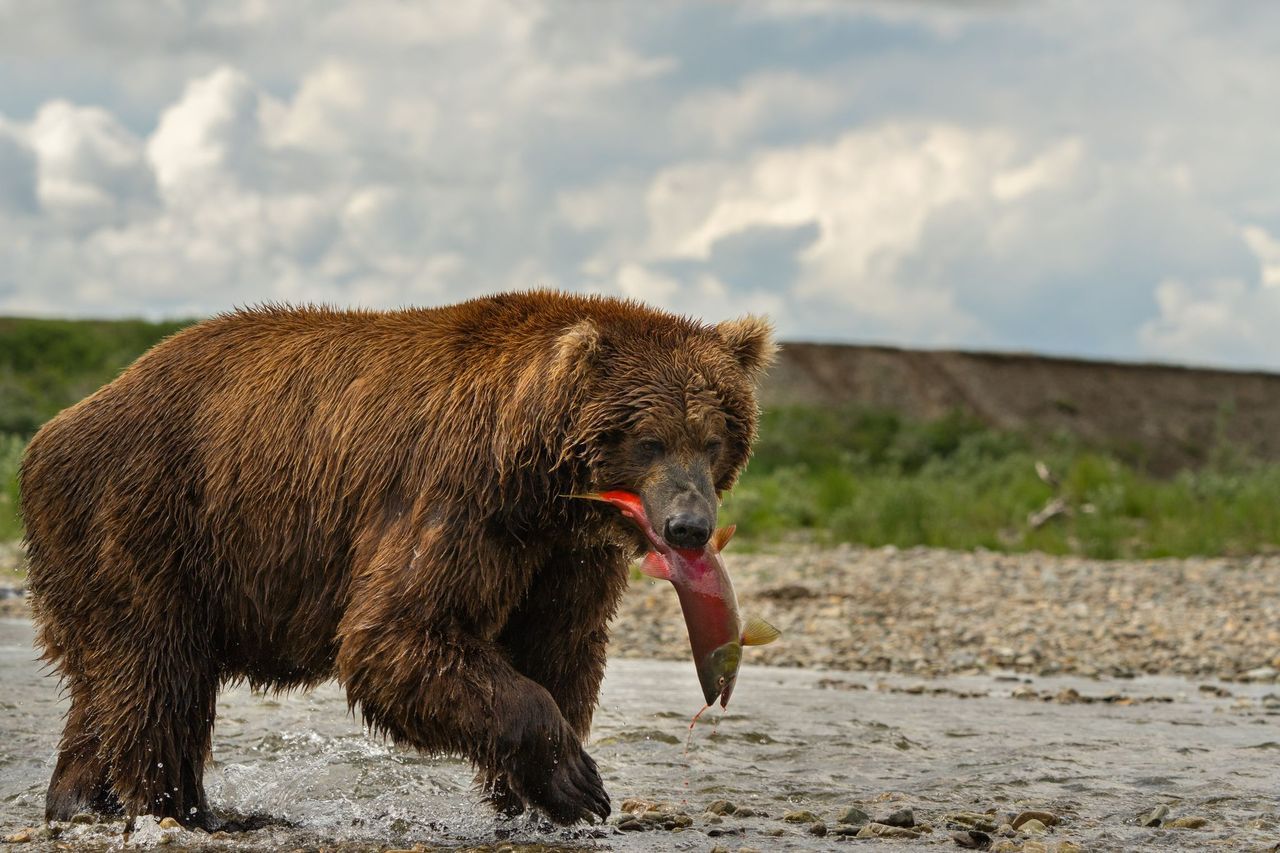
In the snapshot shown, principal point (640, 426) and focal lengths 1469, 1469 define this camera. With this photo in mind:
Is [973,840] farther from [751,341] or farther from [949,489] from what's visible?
[949,489]

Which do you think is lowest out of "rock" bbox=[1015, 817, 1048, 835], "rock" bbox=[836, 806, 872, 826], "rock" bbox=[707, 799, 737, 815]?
"rock" bbox=[707, 799, 737, 815]

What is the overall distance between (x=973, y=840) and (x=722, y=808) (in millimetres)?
1069

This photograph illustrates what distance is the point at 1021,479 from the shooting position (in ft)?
62.5

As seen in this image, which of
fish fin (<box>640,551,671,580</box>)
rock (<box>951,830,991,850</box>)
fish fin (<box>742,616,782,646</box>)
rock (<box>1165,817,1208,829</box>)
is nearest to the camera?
fish fin (<box>640,551,671,580</box>)

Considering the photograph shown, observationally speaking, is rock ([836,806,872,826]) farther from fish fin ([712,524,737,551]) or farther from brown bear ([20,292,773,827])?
fish fin ([712,524,737,551])

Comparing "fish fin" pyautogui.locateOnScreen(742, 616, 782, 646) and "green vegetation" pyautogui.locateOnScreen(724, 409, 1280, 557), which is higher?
"green vegetation" pyautogui.locateOnScreen(724, 409, 1280, 557)

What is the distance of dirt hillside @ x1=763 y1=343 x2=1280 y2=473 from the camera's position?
24766 millimetres

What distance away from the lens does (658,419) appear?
5.21m

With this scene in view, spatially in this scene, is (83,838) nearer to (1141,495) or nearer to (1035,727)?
(1035,727)

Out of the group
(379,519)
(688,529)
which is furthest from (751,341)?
(379,519)

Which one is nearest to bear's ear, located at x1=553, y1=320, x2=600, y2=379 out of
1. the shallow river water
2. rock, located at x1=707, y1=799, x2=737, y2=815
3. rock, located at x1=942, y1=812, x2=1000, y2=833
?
the shallow river water

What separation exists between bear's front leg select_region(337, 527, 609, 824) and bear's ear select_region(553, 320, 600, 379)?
70cm

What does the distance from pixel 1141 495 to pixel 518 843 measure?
13.9 m

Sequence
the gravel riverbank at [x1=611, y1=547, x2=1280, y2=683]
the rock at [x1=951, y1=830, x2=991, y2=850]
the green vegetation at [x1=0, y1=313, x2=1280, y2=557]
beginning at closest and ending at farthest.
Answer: the rock at [x1=951, y1=830, x2=991, y2=850]
the gravel riverbank at [x1=611, y1=547, x2=1280, y2=683]
the green vegetation at [x1=0, y1=313, x2=1280, y2=557]
